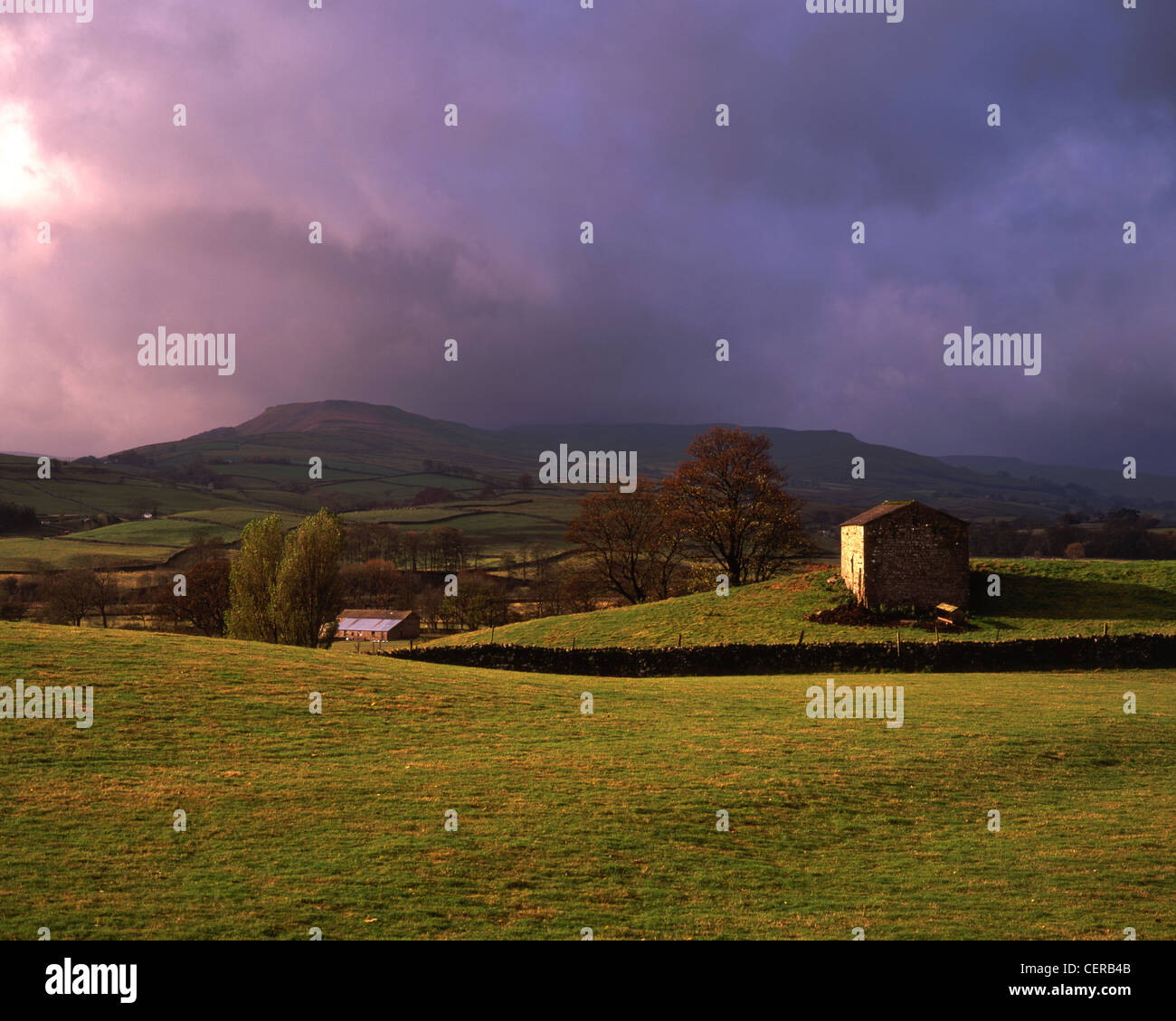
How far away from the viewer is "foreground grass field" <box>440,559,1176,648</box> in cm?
4591

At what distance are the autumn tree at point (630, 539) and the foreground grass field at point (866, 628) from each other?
12427 millimetres

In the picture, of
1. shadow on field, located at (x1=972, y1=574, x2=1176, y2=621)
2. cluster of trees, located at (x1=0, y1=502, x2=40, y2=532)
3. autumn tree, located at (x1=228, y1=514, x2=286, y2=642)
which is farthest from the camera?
cluster of trees, located at (x1=0, y1=502, x2=40, y2=532)

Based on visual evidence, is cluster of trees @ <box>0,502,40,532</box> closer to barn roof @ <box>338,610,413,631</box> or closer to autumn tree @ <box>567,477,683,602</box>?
barn roof @ <box>338,610,413,631</box>

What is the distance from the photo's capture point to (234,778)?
16.8 m

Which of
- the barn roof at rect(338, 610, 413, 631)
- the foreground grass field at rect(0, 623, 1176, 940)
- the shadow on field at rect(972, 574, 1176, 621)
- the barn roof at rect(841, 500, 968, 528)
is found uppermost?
the barn roof at rect(841, 500, 968, 528)

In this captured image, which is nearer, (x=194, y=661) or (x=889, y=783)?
(x=889, y=783)

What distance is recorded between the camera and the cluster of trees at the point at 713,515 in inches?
2581

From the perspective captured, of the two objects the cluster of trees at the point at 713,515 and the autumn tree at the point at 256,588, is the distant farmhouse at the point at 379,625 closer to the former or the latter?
the cluster of trees at the point at 713,515

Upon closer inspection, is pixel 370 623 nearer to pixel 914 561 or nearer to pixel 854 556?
pixel 854 556

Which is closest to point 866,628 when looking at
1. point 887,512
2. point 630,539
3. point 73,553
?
point 887,512

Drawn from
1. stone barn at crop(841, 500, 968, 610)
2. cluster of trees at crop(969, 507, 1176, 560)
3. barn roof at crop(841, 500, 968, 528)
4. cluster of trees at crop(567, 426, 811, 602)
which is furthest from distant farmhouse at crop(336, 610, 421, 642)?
cluster of trees at crop(969, 507, 1176, 560)
